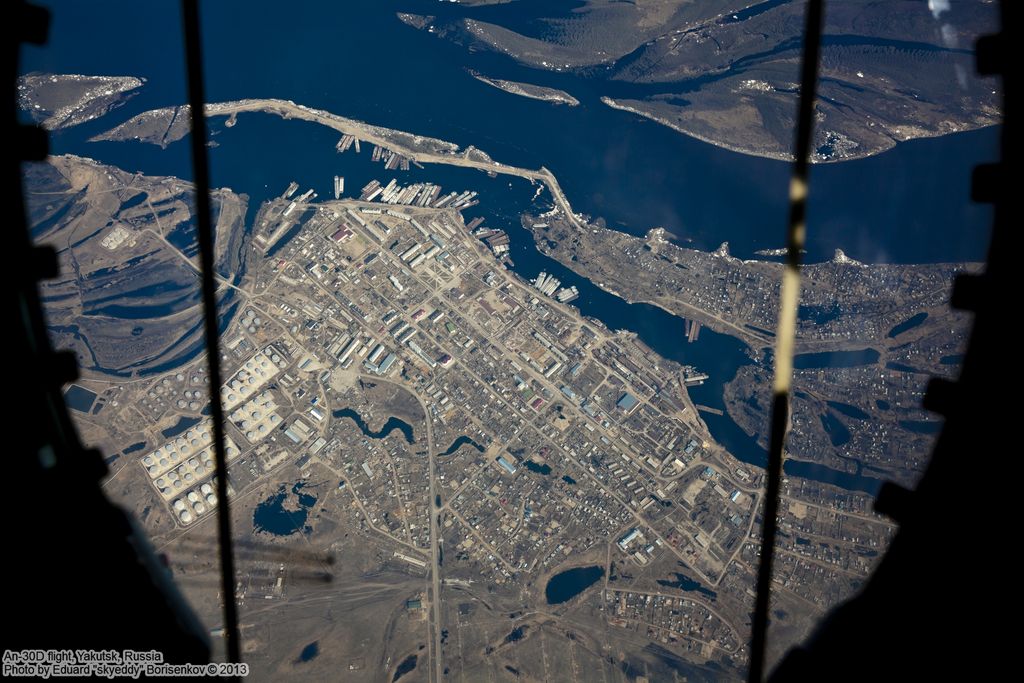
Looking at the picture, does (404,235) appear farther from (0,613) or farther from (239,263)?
(0,613)


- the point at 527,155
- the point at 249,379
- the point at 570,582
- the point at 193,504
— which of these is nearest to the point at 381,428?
the point at 249,379

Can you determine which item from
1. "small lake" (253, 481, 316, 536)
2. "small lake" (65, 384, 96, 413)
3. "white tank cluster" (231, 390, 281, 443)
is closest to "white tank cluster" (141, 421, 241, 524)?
"white tank cluster" (231, 390, 281, 443)

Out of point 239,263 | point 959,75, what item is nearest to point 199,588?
point 239,263

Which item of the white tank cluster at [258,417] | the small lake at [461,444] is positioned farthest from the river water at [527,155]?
the white tank cluster at [258,417]

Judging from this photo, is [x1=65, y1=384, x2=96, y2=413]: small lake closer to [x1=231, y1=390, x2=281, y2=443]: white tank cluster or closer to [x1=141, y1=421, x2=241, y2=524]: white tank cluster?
[x1=141, y1=421, x2=241, y2=524]: white tank cluster

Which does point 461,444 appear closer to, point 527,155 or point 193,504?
point 193,504

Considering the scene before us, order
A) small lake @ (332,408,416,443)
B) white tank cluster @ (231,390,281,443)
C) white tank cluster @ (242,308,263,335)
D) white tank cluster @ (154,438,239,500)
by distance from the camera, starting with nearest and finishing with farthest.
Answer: white tank cluster @ (154,438,239,500) → white tank cluster @ (231,390,281,443) → small lake @ (332,408,416,443) → white tank cluster @ (242,308,263,335)
